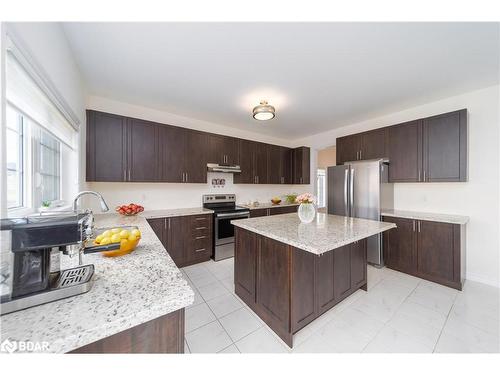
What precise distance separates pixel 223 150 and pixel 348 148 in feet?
8.10

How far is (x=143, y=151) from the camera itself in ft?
9.45

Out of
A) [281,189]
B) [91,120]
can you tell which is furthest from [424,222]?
[91,120]

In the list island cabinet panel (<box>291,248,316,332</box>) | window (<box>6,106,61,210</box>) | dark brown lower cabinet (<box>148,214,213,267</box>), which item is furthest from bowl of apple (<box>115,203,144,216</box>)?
island cabinet panel (<box>291,248,316,332</box>)

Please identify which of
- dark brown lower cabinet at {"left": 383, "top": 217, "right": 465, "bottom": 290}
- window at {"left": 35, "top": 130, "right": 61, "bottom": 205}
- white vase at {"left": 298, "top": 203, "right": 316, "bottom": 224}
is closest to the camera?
window at {"left": 35, "top": 130, "right": 61, "bottom": 205}

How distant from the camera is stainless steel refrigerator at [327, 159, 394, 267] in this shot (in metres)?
→ 2.96

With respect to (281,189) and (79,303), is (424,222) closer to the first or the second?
(281,189)

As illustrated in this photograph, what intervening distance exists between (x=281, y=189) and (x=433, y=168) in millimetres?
3062

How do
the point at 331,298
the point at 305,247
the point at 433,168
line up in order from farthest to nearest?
1. the point at 433,168
2. the point at 331,298
3. the point at 305,247

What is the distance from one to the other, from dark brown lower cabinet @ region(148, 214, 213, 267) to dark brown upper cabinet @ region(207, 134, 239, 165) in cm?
113

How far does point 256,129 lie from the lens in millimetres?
4227

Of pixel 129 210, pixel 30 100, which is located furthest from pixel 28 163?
pixel 129 210

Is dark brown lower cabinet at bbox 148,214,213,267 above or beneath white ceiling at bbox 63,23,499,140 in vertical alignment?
beneath

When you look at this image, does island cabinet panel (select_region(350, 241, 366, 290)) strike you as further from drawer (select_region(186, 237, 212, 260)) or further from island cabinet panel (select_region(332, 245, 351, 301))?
drawer (select_region(186, 237, 212, 260))

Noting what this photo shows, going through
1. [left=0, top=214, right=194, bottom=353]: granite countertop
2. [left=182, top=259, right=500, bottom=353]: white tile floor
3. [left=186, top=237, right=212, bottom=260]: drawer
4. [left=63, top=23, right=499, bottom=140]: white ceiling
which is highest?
[left=63, top=23, right=499, bottom=140]: white ceiling
